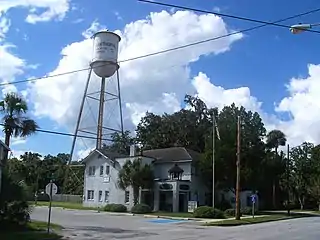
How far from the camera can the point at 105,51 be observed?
189ft

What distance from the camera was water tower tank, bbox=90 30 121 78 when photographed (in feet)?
189

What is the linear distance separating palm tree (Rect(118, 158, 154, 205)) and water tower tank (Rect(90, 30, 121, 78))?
11.6m

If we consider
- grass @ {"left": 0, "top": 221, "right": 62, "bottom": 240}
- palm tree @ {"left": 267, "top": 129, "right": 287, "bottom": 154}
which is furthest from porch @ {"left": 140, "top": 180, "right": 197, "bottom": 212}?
palm tree @ {"left": 267, "top": 129, "right": 287, "bottom": 154}

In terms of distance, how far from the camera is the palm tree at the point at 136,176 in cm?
5634

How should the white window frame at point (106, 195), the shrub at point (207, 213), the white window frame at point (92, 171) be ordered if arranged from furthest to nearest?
the white window frame at point (92, 171)
the white window frame at point (106, 195)
the shrub at point (207, 213)

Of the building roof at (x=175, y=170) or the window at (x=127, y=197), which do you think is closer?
the building roof at (x=175, y=170)

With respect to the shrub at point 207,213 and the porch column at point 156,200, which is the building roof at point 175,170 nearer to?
the porch column at point 156,200

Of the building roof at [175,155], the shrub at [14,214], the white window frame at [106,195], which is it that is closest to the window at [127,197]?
the white window frame at [106,195]

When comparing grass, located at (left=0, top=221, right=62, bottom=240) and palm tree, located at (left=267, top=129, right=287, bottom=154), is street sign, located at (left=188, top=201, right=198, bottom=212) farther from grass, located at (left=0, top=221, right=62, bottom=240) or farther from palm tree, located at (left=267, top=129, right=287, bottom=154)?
palm tree, located at (left=267, top=129, right=287, bottom=154)

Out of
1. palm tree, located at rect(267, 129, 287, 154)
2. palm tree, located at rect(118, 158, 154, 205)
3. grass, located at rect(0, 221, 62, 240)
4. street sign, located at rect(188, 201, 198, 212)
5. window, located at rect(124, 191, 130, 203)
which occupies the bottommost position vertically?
grass, located at rect(0, 221, 62, 240)

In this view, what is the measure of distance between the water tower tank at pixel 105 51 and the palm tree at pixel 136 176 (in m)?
11.6

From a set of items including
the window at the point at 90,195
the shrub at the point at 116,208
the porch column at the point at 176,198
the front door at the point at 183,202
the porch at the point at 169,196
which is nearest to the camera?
the shrub at the point at 116,208

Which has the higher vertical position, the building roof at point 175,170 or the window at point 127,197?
the building roof at point 175,170

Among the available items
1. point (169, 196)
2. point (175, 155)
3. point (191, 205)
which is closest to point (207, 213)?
point (191, 205)
